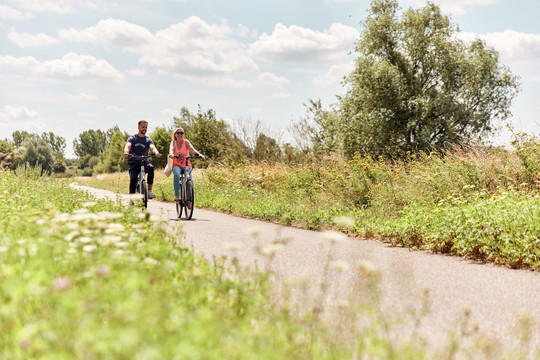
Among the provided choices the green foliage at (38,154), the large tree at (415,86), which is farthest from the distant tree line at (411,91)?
the green foliage at (38,154)

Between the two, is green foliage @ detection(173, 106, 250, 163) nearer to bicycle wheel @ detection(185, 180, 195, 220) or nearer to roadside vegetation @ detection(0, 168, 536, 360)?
bicycle wheel @ detection(185, 180, 195, 220)

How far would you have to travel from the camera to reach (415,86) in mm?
35375

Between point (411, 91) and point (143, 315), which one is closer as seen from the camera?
point (143, 315)

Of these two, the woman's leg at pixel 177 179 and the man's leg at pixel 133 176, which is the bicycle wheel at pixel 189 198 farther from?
the man's leg at pixel 133 176

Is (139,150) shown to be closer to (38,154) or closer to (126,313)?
(126,313)

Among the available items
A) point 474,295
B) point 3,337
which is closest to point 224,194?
point 474,295

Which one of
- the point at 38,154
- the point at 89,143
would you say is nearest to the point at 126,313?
the point at 38,154

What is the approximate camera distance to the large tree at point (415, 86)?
3353cm

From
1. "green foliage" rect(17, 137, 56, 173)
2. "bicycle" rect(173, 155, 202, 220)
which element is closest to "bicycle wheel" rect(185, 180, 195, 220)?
"bicycle" rect(173, 155, 202, 220)

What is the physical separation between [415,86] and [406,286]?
32.7 meters

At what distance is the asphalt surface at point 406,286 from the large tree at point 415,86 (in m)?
26.6

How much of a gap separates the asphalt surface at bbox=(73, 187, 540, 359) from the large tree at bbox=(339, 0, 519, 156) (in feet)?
87.3

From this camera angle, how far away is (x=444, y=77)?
3500 cm

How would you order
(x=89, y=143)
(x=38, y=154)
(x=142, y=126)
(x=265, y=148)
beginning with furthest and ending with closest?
(x=89, y=143) → (x=38, y=154) → (x=265, y=148) → (x=142, y=126)
